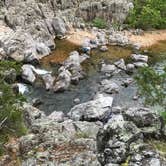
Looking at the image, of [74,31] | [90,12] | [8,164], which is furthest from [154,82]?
[90,12]

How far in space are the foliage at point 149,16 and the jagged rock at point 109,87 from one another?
2390cm

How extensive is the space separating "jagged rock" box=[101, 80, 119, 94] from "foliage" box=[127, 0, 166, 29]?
23.9m

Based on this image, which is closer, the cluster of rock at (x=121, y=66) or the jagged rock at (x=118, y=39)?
the cluster of rock at (x=121, y=66)

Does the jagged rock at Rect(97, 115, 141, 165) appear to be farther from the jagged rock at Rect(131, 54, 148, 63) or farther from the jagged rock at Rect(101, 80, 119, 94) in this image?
the jagged rock at Rect(131, 54, 148, 63)

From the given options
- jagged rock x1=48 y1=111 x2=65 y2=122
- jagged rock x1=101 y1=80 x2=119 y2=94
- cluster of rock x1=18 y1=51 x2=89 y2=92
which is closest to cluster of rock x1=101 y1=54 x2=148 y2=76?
cluster of rock x1=18 y1=51 x2=89 y2=92

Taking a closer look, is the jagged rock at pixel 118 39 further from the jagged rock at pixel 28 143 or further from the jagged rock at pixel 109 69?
the jagged rock at pixel 28 143

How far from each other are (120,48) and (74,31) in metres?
8.23

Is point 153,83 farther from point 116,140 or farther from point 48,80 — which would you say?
point 48,80

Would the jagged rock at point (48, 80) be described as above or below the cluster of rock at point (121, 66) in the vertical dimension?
above

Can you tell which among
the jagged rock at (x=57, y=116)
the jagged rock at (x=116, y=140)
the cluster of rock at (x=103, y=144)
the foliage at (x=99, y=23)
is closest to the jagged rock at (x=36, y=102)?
the jagged rock at (x=57, y=116)

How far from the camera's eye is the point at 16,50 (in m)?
53.8

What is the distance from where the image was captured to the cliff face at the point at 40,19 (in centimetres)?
5506

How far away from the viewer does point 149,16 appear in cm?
6988

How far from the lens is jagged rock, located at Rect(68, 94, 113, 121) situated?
3911cm
